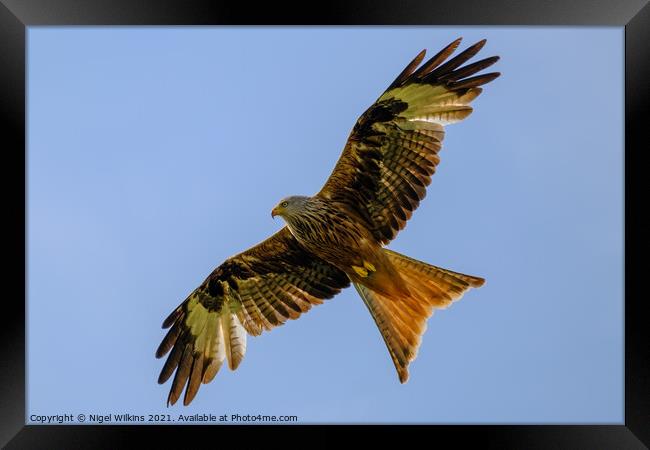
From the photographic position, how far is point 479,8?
593cm

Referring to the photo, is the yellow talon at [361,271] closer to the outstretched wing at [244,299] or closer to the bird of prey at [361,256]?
the bird of prey at [361,256]

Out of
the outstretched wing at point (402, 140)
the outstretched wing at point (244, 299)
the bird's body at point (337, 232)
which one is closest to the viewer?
the outstretched wing at point (402, 140)

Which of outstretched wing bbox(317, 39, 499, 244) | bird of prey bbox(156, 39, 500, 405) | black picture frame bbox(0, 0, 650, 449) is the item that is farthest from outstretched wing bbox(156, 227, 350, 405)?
black picture frame bbox(0, 0, 650, 449)

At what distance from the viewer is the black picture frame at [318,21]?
585 centimetres

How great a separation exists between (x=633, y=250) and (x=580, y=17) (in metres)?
1.87

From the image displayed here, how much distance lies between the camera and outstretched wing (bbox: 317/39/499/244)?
7.15 metres

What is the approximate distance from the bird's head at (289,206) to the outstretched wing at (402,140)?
232 millimetres

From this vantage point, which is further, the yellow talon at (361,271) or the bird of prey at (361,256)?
the yellow talon at (361,271)

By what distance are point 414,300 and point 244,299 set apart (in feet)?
6.45

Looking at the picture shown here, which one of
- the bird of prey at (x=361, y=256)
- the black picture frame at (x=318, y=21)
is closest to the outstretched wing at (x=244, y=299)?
the bird of prey at (x=361, y=256)

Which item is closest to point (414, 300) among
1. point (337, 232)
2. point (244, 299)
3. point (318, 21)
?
point (337, 232)

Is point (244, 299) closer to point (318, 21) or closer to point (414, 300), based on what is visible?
point (414, 300)

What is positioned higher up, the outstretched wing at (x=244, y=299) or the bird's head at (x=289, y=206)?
the bird's head at (x=289, y=206)

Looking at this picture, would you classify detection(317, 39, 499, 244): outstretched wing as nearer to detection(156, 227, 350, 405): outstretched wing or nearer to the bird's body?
the bird's body
